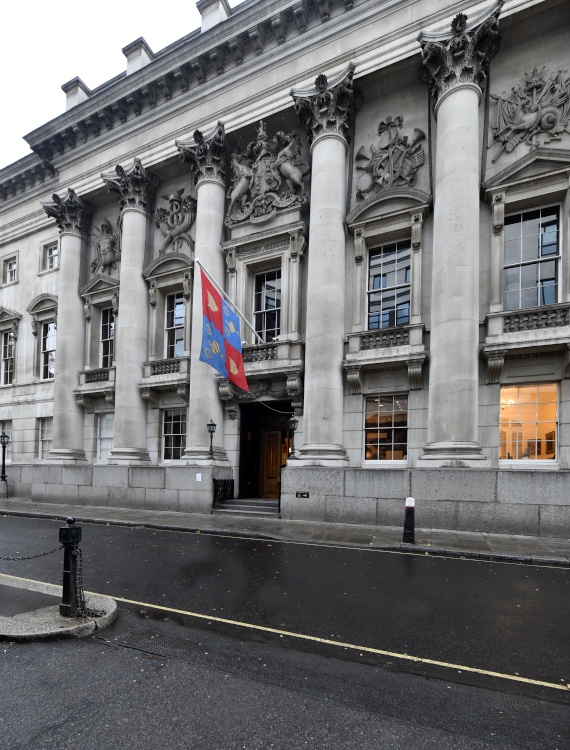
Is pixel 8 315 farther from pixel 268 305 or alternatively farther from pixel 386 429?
pixel 386 429

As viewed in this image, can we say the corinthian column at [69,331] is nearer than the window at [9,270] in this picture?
Yes

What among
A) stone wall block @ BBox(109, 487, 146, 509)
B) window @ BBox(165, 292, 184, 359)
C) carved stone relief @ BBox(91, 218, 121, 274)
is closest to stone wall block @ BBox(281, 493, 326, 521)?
stone wall block @ BBox(109, 487, 146, 509)

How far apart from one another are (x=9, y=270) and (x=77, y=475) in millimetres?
15978

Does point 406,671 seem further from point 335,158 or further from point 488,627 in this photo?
point 335,158

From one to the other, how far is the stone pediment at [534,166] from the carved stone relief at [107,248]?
56.1 ft

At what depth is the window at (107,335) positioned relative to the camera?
73.2 ft

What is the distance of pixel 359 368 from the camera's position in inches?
603

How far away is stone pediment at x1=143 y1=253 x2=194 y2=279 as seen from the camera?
63.9ft

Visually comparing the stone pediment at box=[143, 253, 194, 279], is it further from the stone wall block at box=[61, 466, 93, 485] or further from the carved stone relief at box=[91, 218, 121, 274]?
the stone wall block at box=[61, 466, 93, 485]

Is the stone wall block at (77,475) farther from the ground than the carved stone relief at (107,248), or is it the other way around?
the carved stone relief at (107,248)

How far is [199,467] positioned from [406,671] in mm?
12865

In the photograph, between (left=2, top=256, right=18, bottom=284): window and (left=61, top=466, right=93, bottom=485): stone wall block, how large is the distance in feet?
46.5

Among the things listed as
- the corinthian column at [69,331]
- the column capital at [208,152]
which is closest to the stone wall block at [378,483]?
the column capital at [208,152]

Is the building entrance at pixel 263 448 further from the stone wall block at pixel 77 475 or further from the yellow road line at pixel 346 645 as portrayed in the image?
the yellow road line at pixel 346 645
